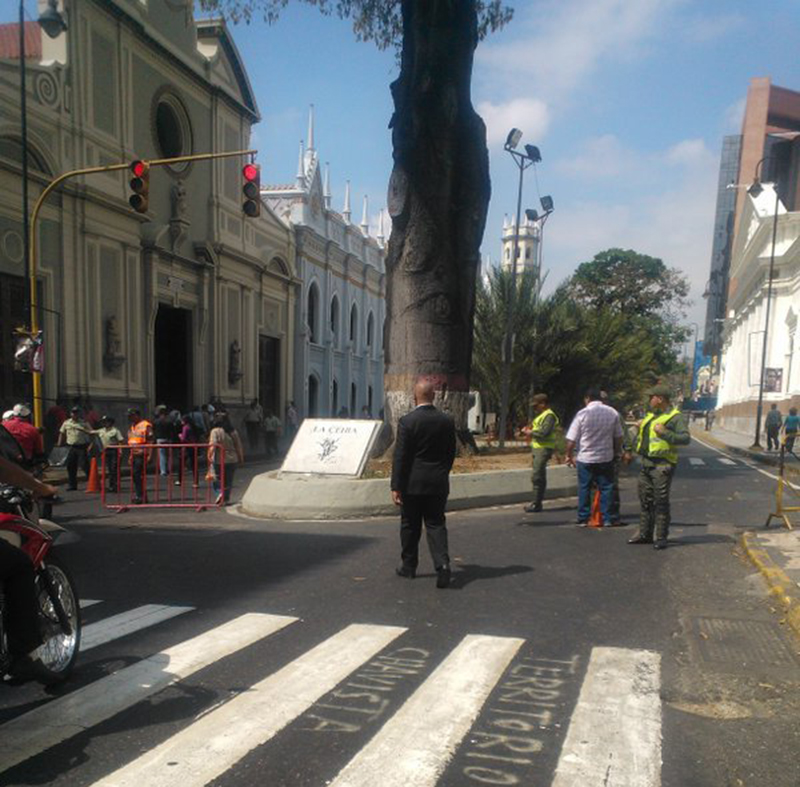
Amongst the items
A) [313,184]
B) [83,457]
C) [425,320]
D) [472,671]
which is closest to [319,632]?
[472,671]

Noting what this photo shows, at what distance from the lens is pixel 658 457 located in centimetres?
788

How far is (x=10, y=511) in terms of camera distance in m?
3.96

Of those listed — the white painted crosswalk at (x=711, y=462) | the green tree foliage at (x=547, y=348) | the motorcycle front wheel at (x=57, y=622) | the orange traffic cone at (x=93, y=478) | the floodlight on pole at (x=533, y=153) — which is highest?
the floodlight on pole at (x=533, y=153)

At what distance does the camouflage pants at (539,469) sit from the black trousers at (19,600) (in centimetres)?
755

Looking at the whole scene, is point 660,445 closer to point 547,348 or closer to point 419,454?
point 419,454

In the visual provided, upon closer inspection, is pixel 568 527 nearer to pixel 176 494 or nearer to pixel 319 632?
pixel 319 632

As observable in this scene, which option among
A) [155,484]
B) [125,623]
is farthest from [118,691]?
[155,484]

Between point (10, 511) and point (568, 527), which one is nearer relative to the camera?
point (10, 511)

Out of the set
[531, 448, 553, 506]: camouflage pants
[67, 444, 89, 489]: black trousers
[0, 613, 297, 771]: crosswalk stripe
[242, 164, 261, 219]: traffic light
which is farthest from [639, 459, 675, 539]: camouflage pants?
[67, 444, 89, 489]: black trousers

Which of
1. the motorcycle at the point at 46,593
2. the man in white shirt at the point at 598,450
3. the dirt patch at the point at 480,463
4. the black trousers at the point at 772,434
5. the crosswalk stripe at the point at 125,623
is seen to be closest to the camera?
the motorcycle at the point at 46,593

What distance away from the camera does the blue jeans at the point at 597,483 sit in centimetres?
916

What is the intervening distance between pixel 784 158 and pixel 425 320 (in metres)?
59.9

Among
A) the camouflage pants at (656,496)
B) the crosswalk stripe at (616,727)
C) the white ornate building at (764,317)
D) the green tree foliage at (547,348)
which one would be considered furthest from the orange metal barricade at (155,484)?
the white ornate building at (764,317)

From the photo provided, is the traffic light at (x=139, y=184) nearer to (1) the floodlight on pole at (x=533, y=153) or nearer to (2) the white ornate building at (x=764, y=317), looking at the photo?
(1) the floodlight on pole at (x=533, y=153)
